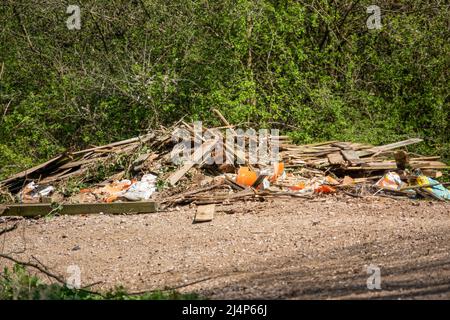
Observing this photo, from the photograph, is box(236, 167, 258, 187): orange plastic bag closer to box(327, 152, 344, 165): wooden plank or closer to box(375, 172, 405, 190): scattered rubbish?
box(327, 152, 344, 165): wooden plank

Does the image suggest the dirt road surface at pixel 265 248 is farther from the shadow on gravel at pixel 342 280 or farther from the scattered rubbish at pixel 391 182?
the scattered rubbish at pixel 391 182

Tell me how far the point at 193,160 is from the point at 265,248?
12.2 feet

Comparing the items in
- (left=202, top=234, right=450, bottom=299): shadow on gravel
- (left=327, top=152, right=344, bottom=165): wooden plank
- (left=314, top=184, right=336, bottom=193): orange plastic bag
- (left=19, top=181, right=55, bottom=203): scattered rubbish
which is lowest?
(left=19, top=181, right=55, bottom=203): scattered rubbish

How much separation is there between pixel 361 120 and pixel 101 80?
583 cm

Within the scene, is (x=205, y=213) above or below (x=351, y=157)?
below

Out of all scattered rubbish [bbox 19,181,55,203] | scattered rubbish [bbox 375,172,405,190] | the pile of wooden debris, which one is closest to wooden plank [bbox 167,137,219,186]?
the pile of wooden debris

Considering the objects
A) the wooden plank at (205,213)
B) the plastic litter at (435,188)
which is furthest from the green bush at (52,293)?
the plastic litter at (435,188)

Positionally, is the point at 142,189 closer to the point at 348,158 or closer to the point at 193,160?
the point at 193,160

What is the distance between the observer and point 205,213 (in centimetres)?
994

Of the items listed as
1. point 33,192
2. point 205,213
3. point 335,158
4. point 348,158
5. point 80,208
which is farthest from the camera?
point 33,192

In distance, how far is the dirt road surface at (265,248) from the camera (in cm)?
634

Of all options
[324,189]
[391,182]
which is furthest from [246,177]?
[391,182]

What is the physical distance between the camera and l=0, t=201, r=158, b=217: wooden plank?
10.5 meters

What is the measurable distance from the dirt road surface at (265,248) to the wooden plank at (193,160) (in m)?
0.86
